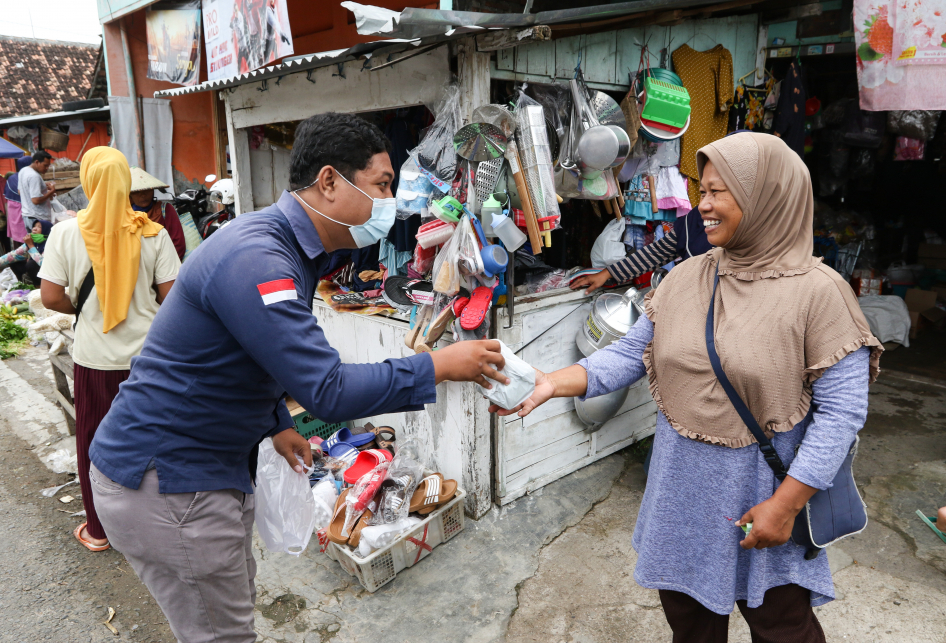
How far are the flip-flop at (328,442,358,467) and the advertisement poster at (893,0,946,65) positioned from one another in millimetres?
3939

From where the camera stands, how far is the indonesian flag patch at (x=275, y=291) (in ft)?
4.35

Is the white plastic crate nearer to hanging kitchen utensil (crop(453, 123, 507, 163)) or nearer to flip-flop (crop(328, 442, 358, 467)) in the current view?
flip-flop (crop(328, 442, 358, 467))

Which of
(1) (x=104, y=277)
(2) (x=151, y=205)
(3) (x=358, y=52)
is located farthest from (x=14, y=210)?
(3) (x=358, y=52)

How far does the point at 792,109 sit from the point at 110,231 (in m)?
4.63

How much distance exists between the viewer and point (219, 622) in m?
1.60

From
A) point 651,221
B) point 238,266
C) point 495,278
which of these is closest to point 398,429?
point 495,278

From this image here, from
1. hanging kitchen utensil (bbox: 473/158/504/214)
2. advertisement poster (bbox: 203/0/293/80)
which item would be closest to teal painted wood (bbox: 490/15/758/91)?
hanging kitchen utensil (bbox: 473/158/504/214)

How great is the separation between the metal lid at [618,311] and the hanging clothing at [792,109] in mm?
2056

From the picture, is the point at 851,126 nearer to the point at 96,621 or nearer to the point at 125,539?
the point at 125,539

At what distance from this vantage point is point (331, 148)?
1.57 meters

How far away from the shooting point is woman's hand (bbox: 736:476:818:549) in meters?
1.49

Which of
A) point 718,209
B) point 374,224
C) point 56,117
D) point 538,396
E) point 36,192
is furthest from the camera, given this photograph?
point 56,117

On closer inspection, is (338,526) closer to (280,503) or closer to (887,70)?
(280,503)

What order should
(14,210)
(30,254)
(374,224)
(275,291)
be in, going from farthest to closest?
(14,210) < (30,254) < (374,224) < (275,291)
